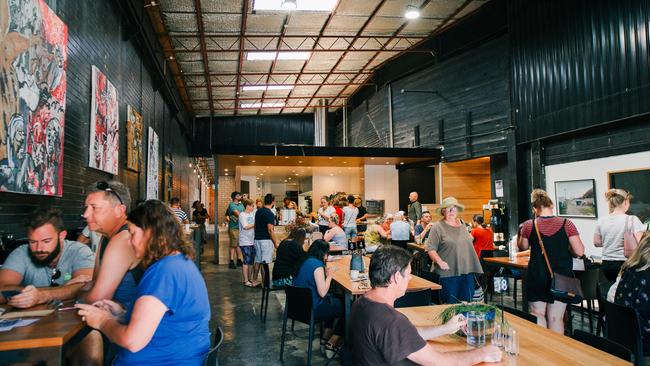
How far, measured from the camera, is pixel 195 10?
991cm

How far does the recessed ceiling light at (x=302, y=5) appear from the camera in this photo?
983cm

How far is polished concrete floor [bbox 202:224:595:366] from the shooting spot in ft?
15.0

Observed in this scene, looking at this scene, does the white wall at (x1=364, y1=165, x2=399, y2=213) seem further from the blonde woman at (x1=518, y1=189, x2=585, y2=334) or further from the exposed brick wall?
the blonde woman at (x1=518, y1=189, x2=585, y2=334)

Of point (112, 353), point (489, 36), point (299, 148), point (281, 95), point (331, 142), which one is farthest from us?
point (331, 142)

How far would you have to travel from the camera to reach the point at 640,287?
300cm

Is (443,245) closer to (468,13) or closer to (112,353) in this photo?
(112,353)

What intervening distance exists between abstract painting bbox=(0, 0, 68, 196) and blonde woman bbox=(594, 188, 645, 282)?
5.81 m

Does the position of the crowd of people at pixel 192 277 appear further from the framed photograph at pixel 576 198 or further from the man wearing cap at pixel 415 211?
the man wearing cap at pixel 415 211

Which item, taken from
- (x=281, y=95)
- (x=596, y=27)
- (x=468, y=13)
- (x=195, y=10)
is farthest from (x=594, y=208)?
(x=281, y=95)

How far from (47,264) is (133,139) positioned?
5.13 m

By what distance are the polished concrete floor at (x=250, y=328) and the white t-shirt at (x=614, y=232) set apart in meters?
0.97

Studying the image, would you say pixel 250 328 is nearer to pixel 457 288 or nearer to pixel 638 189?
pixel 457 288

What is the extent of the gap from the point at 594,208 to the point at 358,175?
9696 mm

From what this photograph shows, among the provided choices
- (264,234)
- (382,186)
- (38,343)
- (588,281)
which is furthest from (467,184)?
(38,343)
